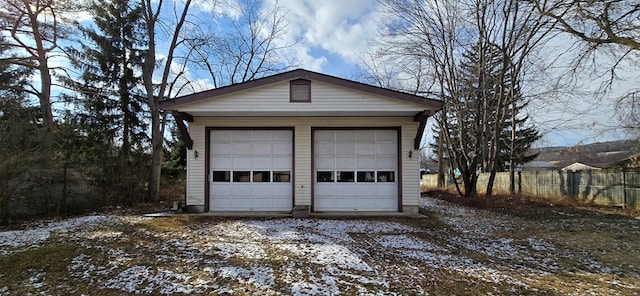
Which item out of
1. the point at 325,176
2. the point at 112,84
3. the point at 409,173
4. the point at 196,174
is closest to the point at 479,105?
the point at 409,173

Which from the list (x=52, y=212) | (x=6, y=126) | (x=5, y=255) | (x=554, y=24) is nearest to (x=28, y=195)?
(x=52, y=212)

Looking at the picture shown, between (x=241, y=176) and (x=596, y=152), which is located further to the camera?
(x=596, y=152)

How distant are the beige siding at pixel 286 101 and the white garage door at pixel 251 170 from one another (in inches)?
46.5

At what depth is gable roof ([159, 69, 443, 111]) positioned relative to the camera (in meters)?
8.82

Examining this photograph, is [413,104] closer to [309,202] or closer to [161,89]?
[309,202]

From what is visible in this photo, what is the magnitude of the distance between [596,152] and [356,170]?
2180 cm

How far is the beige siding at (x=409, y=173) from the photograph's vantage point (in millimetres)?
9773

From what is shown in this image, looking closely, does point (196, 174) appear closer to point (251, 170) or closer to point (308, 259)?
point (251, 170)

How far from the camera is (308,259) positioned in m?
5.27

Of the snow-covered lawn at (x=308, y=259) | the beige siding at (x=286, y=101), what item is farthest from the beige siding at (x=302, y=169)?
the snow-covered lawn at (x=308, y=259)

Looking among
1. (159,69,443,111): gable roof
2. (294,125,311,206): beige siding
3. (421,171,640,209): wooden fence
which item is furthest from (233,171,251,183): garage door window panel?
(421,171,640,209): wooden fence

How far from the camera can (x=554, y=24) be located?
465 inches

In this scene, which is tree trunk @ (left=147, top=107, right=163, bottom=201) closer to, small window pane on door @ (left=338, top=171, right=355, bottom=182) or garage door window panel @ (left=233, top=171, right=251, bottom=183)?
garage door window panel @ (left=233, top=171, right=251, bottom=183)

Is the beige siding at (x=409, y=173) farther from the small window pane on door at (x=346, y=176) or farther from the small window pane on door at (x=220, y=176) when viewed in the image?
the small window pane on door at (x=220, y=176)
